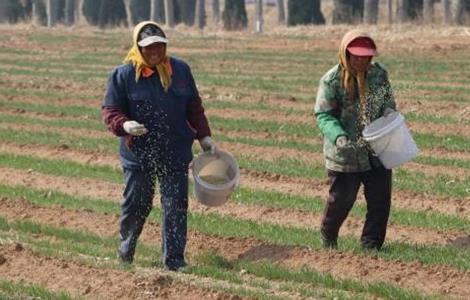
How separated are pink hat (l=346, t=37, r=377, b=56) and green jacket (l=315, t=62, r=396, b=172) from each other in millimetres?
268

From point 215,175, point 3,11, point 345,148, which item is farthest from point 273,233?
point 3,11

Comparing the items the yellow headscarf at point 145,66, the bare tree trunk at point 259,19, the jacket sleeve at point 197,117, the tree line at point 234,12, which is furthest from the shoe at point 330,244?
the bare tree trunk at point 259,19

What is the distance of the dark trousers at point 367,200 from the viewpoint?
908 cm

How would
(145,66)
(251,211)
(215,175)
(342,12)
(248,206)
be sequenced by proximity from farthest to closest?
(342,12), (248,206), (251,211), (215,175), (145,66)

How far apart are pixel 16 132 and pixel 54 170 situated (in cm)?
354

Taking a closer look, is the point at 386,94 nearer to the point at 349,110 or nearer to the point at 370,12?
the point at 349,110

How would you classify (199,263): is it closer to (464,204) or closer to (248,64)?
(464,204)

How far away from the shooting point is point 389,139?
28.8ft

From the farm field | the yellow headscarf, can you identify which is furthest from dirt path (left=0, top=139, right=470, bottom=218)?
the yellow headscarf

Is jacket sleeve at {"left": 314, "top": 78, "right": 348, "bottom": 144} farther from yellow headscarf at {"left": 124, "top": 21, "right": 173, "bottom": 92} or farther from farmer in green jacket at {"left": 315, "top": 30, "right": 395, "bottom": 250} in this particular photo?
yellow headscarf at {"left": 124, "top": 21, "right": 173, "bottom": 92}

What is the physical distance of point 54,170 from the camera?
13.8 m

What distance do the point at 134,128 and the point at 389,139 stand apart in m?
1.80

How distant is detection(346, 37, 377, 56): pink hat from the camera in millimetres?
8586

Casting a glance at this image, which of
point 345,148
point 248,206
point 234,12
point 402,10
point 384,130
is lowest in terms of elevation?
point 234,12
